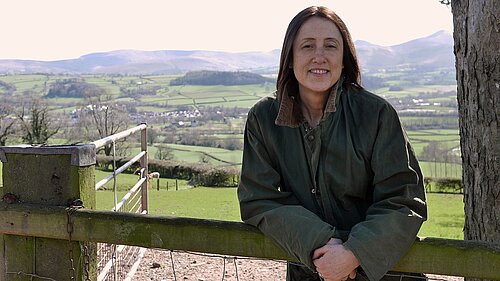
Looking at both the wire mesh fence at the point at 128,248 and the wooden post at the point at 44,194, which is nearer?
the wooden post at the point at 44,194

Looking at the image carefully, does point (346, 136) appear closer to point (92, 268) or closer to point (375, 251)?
point (375, 251)

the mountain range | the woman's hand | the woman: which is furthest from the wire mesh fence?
the mountain range

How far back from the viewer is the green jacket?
1.68 metres

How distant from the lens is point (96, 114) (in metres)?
35.0

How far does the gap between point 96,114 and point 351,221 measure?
113ft

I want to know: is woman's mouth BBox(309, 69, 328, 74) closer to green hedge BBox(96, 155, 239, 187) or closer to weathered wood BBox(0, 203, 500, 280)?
weathered wood BBox(0, 203, 500, 280)

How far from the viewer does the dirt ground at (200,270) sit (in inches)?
235

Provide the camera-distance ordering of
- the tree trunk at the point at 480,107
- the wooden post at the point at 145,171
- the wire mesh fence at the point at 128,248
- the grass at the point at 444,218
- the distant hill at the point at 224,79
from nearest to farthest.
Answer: the tree trunk at the point at 480,107, the wire mesh fence at the point at 128,248, the wooden post at the point at 145,171, the grass at the point at 444,218, the distant hill at the point at 224,79

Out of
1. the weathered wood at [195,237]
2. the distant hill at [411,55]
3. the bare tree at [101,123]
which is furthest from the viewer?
the distant hill at [411,55]

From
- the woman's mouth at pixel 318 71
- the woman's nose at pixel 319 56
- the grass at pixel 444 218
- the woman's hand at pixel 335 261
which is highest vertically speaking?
the woman's nose at pixel 319 56

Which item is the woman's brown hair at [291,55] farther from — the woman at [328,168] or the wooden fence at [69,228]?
the wooden fence at [69,228]

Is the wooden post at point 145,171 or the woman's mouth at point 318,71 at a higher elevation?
the woman's mouth at point 318,71

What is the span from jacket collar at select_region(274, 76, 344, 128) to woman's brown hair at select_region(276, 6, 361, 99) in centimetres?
7

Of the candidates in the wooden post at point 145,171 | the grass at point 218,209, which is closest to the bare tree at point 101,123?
the grass at point 218,209
